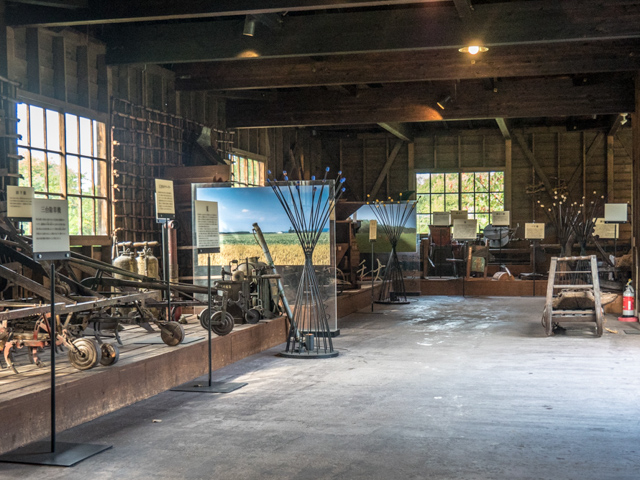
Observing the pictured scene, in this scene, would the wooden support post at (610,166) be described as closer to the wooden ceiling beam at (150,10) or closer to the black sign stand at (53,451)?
the wooden ceiling beam at (150,10)

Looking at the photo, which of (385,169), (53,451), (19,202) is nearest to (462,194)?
(385,169)

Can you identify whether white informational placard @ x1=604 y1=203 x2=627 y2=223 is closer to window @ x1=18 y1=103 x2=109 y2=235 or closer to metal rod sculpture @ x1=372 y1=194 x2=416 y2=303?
metal rod sculpture @ x1=372 y1=194 x2=416 y2=303

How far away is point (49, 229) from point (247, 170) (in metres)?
9.05

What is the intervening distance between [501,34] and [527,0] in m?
0.40

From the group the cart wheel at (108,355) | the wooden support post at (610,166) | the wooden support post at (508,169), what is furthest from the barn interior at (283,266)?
the wooden support post at (610,166)

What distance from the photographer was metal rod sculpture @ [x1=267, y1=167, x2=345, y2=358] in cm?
694

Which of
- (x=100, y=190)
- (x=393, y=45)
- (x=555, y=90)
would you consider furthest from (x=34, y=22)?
(x=555, y=90)

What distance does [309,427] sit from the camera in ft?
13.8

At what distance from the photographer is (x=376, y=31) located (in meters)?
7.48

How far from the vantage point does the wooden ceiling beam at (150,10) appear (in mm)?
6359

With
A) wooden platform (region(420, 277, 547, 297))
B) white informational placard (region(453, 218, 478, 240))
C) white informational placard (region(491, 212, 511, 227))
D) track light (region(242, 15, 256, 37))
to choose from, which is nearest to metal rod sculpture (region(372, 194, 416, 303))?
wooden platform (region(420, 277, 547, 297))

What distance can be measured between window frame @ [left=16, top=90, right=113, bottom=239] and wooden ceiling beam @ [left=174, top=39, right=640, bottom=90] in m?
2.16

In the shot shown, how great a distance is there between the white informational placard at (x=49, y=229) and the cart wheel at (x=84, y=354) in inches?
28.8

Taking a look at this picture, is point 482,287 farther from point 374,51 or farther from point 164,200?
point 164,200
